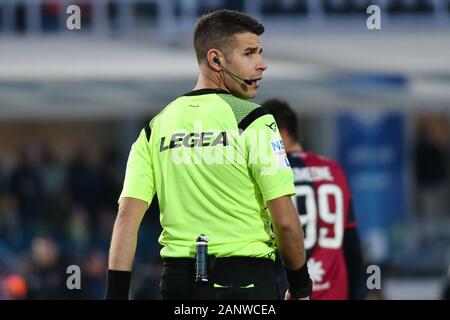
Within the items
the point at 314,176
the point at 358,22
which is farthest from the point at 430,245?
the point at 314,176

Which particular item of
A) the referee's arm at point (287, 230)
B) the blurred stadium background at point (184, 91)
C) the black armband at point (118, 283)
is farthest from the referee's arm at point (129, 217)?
the blurred stadium background at point (184, 91)

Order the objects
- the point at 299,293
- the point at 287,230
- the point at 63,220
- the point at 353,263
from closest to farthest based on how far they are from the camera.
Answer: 1. the point at 287,230
2. the point at 299,293
3. the point at 353,263
4. the point at 63,220

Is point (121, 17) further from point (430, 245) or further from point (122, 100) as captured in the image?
point (430, 245)

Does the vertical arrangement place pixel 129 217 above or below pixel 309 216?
above

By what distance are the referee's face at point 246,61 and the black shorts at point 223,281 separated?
24.5 inches

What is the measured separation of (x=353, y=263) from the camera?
679 cm

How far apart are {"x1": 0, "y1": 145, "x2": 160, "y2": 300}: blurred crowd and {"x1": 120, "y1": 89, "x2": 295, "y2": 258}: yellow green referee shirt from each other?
7.31m

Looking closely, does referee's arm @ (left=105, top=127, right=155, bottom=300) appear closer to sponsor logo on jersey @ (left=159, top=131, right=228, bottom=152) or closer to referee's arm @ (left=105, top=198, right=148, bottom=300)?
referee's arm @ (left=105, top=198, right=148, bottom=300)

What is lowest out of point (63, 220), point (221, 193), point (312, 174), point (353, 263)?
point (63, 220)

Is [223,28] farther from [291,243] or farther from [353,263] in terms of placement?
[353,263]

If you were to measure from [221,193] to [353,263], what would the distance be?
2.13 meters

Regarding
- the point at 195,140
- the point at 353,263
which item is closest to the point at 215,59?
the point at 195,140

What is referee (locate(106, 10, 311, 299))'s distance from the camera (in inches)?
187

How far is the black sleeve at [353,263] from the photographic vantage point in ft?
22.2
